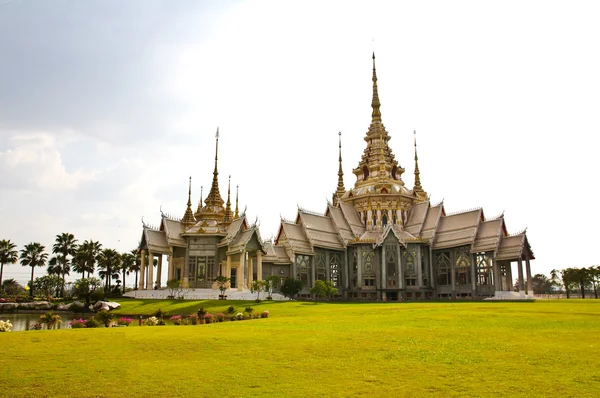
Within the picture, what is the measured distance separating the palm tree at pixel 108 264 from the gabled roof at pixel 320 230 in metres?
20.8

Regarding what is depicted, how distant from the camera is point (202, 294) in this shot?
1740 inches

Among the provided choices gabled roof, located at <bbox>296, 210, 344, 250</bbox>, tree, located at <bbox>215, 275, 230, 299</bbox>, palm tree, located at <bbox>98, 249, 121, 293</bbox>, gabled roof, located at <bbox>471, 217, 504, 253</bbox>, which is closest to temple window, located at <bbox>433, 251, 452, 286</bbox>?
gabled roof, located at <bbox>471, 217, 504, 253</bbox>

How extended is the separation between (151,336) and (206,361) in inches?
201

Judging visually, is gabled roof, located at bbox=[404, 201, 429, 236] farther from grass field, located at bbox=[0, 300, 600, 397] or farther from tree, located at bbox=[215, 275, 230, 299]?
grass field, located at bbox=[0, 300, 600, 397]

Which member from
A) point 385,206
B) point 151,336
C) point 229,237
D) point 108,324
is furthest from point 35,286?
point 151,336

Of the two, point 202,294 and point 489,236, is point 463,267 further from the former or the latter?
point 202,294

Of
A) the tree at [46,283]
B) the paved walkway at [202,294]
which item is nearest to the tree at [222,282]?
the paved walkway at [202,294]

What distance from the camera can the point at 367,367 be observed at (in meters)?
9.92

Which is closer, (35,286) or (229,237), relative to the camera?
(229,237)

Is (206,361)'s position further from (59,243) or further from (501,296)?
(59,243)

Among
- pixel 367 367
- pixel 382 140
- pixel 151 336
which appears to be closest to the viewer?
pixel 367 367

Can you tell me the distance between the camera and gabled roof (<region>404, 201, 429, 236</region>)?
2302 inches

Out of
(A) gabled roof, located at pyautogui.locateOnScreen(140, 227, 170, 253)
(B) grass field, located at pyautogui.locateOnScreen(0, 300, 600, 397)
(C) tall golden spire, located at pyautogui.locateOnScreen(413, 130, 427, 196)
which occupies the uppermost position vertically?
(C) tall golden spire, located at pyautogui.locateOnScreen(413, 130, 427, 196)

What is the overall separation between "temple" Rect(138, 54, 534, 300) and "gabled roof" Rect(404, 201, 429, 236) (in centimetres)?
17
